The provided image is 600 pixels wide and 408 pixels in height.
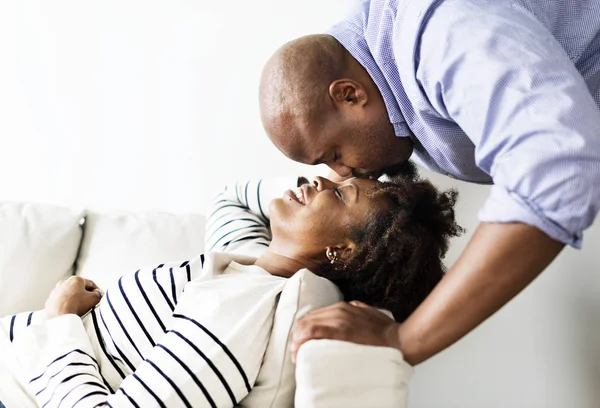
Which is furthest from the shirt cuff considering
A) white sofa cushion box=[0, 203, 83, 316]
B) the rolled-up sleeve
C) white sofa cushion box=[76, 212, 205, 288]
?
white sofa cushion box=[0, 203, 83, 316]

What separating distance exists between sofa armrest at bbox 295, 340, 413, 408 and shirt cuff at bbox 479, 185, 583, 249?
26 cm

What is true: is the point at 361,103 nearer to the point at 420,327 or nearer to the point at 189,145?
the point at 420,327

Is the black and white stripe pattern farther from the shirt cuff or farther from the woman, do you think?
the shirt cuff

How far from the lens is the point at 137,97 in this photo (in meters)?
2.10

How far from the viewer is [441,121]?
3.98 feet

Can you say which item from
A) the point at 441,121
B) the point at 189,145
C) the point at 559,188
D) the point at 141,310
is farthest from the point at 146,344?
the point at 189,145

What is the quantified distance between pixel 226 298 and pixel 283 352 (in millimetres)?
131

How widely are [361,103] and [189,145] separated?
0.93 metres

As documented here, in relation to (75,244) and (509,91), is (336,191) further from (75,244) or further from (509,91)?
(75,244)

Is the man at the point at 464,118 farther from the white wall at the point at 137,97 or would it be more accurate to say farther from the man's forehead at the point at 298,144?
the white wall at the point at 137,97

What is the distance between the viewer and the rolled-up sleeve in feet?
2.79

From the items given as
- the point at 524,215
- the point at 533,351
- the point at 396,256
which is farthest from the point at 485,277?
the point at 533,351

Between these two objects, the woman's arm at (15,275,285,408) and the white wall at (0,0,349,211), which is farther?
the white wall at (0,0,349,211)

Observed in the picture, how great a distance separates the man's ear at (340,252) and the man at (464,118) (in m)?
0.16
